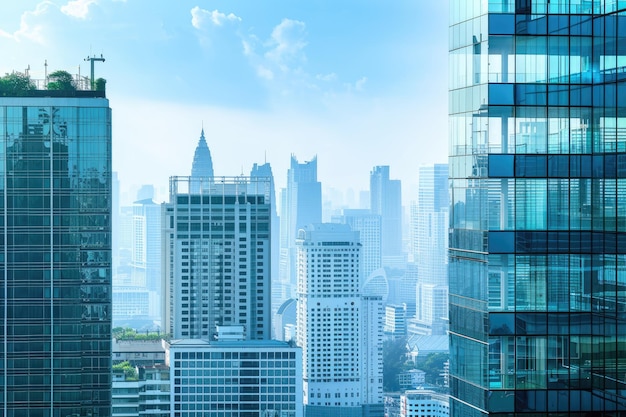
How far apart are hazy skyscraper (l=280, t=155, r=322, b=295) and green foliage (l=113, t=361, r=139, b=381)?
15537 millimetres

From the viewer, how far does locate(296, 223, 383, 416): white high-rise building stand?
103 feet

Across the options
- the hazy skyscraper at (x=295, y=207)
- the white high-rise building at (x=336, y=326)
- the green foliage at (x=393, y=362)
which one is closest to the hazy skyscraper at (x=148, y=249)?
the white high-rise building at (x=336, y=326)

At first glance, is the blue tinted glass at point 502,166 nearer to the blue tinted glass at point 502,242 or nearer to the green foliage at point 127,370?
the blue tinted glass at point 502,242

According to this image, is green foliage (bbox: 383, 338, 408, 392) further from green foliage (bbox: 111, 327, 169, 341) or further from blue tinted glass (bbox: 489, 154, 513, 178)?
blue tinted glass (bbox: 489, 154, 513, 178)

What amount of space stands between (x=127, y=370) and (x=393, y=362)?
52.0 ft

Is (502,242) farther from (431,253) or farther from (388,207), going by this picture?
(388,207)

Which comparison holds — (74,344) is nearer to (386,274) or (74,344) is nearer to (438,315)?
(438,315)

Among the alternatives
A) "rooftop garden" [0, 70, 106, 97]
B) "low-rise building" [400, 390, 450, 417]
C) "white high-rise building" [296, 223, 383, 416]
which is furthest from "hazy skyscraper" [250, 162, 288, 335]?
"rooftop garden" [0, 70, 106, 97]

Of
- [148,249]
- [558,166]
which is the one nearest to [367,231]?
[148,249]

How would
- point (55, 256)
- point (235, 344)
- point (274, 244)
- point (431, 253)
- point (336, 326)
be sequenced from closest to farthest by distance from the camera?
point (55, 256) → point (235, 344) → point (274, 244) → point (336, 326) → point (431, 253)

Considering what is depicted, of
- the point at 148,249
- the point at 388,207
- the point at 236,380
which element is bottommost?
the point at 236,380

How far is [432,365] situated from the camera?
29.2 m

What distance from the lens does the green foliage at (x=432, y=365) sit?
28078 mm

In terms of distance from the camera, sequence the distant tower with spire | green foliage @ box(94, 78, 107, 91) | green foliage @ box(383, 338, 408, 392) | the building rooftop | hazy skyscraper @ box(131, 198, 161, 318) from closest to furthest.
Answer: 1. green foliage @ box(94, 78, 107, 91)
2. the building rooftop
3. hazy skyscraper @ box(131, 198, 161, 318)
4. the distant tower with spire
5. green foliage @ box(383, 338, 408, 392)
